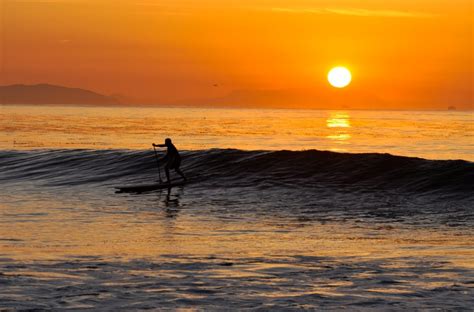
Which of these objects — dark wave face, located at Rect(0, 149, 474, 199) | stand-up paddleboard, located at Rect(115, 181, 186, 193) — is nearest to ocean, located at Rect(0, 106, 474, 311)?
dark wave face, located at Rect(0, 149, 474, 199)

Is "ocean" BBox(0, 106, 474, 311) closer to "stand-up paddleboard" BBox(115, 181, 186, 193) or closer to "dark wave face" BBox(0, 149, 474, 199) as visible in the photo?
"dark wave face" BBox(0, 149, 474, 199)

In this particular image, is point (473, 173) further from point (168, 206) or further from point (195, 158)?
point (195, 158)

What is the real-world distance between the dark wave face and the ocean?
0.13 metres

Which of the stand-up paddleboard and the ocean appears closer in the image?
the ocean

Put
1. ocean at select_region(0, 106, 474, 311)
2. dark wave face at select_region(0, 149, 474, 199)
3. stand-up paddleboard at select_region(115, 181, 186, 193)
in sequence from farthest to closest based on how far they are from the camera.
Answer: dark wave face at select_region(0, 149, 474, 199) → stand-up paddleboard at select_region(115, 181, 186, 193) → ocean at select_region(0, 106, 474, 311)

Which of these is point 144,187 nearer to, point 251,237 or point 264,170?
point 264,170

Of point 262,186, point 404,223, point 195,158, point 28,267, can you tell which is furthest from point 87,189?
point 28,267

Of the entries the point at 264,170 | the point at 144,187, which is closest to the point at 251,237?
the point at 144,187

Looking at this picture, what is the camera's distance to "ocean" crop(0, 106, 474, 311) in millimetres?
12391

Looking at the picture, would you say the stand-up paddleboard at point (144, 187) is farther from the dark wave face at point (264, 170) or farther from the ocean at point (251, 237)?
the dark wave face at point (264, 170)

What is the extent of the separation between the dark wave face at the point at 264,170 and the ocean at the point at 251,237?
0.42 feet

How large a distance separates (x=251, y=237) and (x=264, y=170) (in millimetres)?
17937

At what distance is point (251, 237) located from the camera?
1867 cm

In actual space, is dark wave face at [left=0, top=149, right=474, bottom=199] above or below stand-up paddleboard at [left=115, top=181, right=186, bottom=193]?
above
